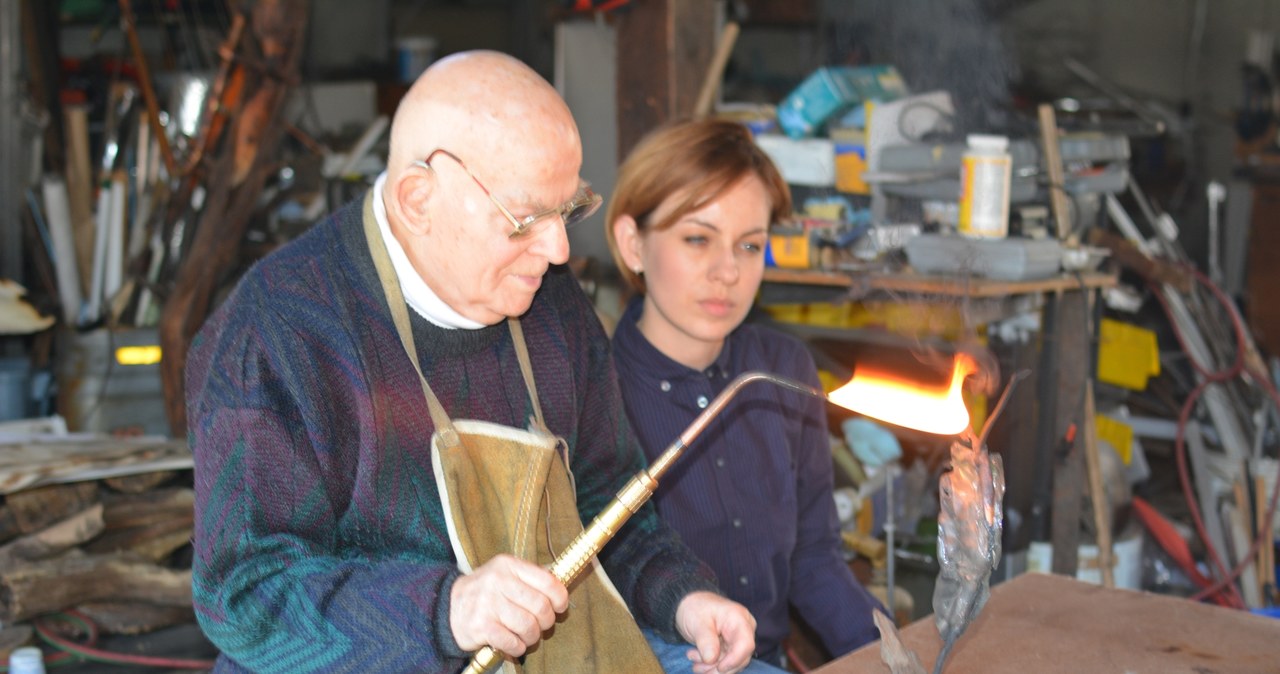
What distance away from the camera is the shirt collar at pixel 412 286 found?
190 cm

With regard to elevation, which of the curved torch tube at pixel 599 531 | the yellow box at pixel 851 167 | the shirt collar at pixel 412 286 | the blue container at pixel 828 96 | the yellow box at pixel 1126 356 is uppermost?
the shirt collar at pixel 412 286

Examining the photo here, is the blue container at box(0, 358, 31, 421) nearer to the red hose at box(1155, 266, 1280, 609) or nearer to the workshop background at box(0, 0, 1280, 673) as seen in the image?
the workshop background at box(0, 0, 1280, 673)

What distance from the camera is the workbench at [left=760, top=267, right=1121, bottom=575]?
146 inches

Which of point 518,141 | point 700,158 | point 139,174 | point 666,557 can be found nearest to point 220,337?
point 518,141

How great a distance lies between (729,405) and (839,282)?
1024 mm

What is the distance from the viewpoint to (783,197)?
2955 mm

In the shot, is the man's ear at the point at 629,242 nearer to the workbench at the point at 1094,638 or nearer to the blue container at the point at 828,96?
the workbench at the point at 1094,638

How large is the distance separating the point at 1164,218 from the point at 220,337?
4.02 meters

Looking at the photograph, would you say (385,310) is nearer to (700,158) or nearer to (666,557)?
(666,557)

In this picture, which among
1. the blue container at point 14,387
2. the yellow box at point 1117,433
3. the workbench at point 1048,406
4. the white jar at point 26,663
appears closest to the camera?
the white jar at point 26,663

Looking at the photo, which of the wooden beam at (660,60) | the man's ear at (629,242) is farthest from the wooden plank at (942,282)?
the man's ear at (629,242)

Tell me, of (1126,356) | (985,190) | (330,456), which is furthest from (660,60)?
(330,456)

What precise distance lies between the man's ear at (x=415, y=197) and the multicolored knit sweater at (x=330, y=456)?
0.10 meters

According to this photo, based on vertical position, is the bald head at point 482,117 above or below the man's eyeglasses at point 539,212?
above
